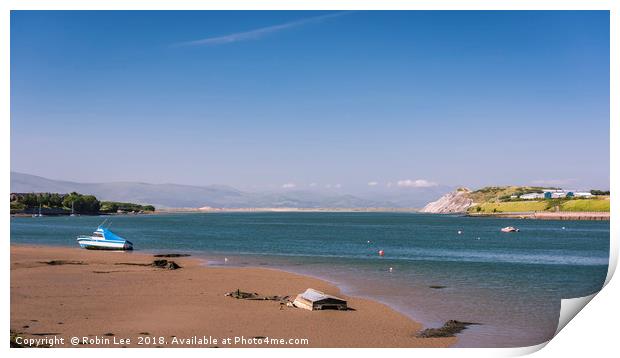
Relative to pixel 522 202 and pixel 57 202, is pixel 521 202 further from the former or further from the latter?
pixel 57 202

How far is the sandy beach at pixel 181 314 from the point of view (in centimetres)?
1371

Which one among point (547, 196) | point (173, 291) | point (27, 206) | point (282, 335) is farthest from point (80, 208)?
point (282, 335)

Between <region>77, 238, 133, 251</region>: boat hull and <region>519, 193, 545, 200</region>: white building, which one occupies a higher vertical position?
<region>519, 193, 545, 200</region>: white building

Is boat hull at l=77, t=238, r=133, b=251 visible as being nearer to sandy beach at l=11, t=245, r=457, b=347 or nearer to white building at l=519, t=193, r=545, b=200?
sandy beach at l=11, t=245, r=457, b=347

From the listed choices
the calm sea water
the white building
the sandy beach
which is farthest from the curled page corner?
the white building

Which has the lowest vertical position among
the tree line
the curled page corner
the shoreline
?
the shoreline

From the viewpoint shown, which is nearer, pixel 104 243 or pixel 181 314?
pixel 181 314

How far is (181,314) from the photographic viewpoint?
16.3 meters

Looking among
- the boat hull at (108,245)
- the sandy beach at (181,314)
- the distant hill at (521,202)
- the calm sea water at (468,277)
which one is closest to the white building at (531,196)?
the distant hill at (521,202)

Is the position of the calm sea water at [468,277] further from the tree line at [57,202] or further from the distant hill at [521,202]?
the tree line at [57,202]

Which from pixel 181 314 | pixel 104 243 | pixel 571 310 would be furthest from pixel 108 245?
pixel 571 310

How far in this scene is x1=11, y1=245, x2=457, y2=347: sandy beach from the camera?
13.7m

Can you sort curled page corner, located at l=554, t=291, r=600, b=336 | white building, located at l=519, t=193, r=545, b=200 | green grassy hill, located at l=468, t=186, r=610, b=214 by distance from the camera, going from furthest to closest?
white building, located at l=519, t=193, r=545, b=200 < green grassy hill, located at l=468, t=186, r=610, b=214 < curled page corner, located at l=554, t=291, r=600, b=336
